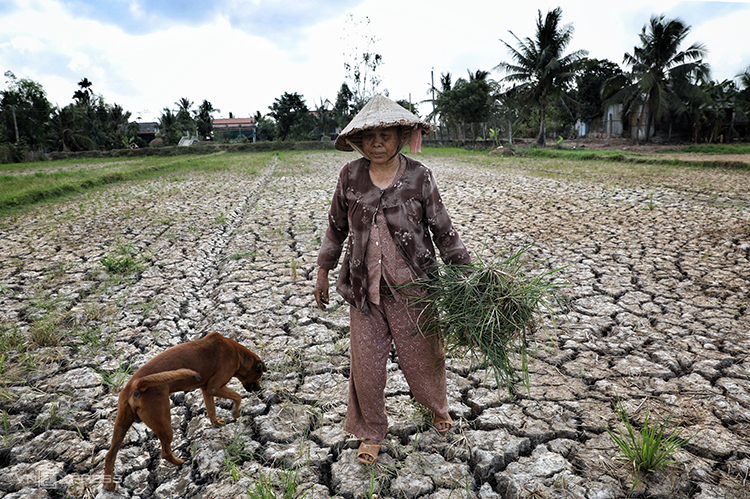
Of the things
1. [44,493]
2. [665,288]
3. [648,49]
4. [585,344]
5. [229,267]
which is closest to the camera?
[44,493]

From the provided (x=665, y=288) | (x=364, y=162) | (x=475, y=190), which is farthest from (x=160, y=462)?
(x=475, y=190)

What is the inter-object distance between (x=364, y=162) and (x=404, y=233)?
14.5 inches

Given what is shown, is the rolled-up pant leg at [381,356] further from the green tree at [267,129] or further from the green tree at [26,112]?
the green tree at [267,129]

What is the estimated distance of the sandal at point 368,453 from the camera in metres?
1.93

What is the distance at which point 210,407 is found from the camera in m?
2.07

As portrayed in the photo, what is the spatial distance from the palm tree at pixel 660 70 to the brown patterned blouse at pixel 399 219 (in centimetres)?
2353

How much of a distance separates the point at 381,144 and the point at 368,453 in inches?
51.3

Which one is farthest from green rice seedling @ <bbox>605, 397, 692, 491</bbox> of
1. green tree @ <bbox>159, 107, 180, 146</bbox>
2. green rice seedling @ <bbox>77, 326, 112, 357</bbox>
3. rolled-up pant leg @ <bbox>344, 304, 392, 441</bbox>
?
green tree @ <bbox>159, 107, 180, 146</bbox>

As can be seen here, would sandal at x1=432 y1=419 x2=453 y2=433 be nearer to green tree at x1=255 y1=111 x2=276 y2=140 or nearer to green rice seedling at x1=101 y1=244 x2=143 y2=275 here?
green rice seedling at x1=101 y1=244 x2=143 y2=275

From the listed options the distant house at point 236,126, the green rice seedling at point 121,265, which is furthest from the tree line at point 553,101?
the green rice seedling at point 121,265

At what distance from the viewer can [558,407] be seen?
Answer: 7.48 feet

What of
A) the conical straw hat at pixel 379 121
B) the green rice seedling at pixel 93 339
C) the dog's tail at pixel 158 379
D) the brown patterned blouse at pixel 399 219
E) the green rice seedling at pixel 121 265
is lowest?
the green rice seedling at pixel 93 339

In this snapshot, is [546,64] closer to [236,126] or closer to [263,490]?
[263,490]

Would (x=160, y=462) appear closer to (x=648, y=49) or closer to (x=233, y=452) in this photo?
(x=233, y=452)
